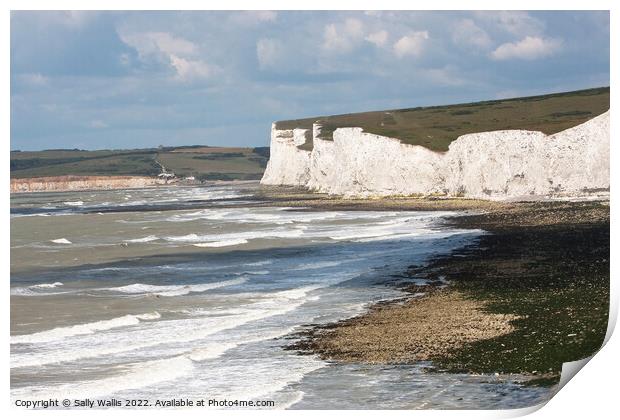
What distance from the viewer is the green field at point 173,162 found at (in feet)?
436

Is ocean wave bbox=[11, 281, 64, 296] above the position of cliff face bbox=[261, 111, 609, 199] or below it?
below

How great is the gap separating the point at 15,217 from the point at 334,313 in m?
57.2

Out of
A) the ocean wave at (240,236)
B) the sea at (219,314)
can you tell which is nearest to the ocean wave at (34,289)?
the sea at (219,314)

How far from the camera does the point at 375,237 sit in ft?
133

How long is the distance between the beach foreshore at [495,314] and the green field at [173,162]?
92069mm

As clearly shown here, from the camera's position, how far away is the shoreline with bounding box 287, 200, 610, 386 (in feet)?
55.5

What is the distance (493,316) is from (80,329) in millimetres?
10589

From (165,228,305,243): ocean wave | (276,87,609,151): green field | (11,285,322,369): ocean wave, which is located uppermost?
(276,87,609,151): green field

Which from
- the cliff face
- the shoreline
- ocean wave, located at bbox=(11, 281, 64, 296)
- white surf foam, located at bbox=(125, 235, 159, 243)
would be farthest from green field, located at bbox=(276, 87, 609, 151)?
ocean wave, located at bbox=(11, 281, 64, 296)

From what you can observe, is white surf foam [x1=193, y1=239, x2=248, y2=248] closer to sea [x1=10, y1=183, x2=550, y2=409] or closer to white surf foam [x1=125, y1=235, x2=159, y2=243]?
sea [x1=10, y1=183, x2=550, y2=409]

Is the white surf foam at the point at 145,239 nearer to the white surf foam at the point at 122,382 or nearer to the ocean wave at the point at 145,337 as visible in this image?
the ocean wave at the point at 145,337

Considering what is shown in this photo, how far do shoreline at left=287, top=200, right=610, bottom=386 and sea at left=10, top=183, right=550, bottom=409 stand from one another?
1.90 ft

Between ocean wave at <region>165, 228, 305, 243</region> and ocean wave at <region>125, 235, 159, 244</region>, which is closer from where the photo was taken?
ocean wave at <region>165, 228, 305, 243</region>

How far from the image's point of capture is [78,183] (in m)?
129
